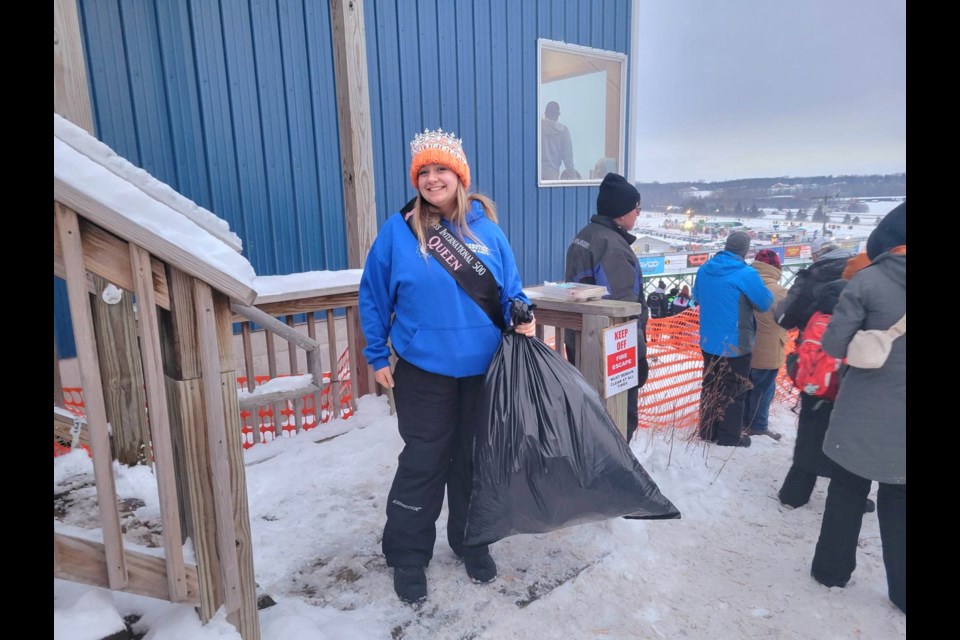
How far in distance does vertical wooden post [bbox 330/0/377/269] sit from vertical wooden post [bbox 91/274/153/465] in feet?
5.39

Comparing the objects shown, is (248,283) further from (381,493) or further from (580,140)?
(580,140)

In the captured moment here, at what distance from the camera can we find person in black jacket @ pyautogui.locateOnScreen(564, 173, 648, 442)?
Result: 3305 mm

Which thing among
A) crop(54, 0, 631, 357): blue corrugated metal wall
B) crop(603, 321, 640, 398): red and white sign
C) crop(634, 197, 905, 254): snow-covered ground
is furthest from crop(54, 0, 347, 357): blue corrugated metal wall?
crop(603, 321, 640, 398): red and white sign

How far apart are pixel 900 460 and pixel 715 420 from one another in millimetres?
2088

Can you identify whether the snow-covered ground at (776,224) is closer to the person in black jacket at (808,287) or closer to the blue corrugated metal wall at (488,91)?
the person in black jacket at (808,287)

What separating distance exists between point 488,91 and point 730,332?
3960 mm

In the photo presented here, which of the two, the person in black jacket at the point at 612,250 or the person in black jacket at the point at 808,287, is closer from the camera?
the person in black jacket at the point at 808,287

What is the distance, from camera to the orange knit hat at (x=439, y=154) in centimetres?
221

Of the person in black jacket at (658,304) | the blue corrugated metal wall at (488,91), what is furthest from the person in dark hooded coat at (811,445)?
the person in black jacket at (658,304)

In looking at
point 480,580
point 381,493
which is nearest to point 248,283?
point 480,580

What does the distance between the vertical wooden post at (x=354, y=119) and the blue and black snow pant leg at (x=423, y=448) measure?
1976mm

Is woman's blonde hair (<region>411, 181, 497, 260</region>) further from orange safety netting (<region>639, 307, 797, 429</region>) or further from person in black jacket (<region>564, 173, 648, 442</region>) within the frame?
orange safety netting (<region>639, 307, 797, 429</region>)

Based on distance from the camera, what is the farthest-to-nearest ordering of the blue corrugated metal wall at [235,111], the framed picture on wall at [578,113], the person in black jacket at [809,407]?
the framed picture on wall at [578,113] < the blue corrugated metal wall at [235,111] < the person in black jacket at [809,407]

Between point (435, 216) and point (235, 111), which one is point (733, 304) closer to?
point (435, 216)
